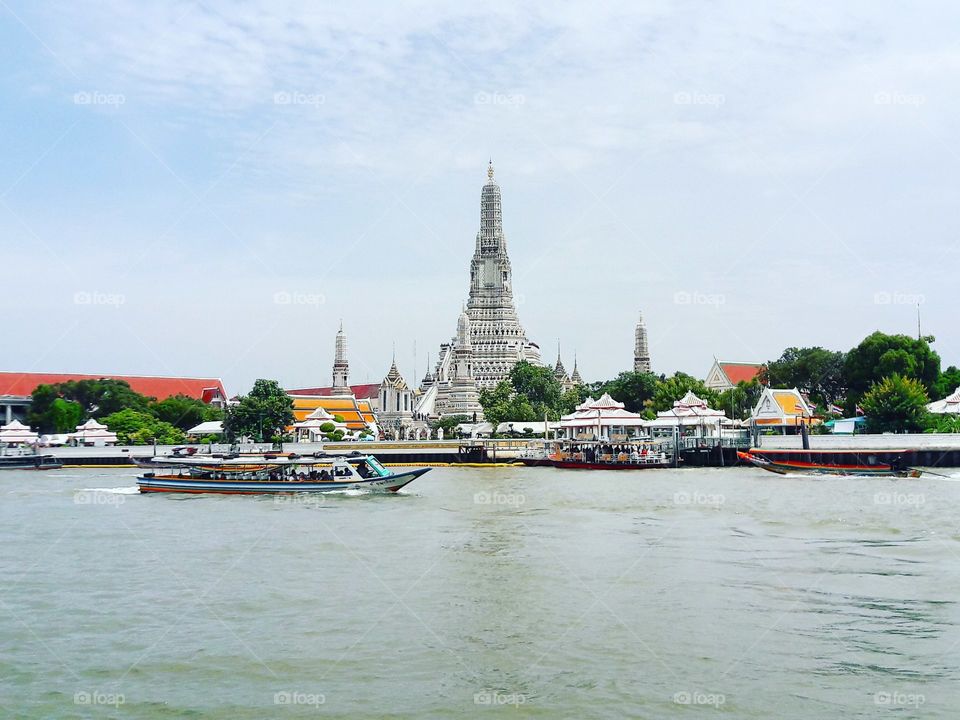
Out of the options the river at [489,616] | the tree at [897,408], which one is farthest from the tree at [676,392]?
the river at [489,616]

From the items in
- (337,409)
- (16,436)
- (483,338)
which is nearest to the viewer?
(16,436)

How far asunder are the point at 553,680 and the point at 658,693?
1.20 meters

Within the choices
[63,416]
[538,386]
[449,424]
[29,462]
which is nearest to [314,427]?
[63,416]

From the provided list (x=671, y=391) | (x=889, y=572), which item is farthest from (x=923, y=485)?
(x=671, y=391)

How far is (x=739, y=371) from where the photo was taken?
3944 inches

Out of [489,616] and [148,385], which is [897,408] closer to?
[489,616]

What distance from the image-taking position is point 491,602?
608 inches

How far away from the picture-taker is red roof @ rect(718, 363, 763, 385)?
98375 millimetres

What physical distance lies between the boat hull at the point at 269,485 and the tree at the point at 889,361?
36736 mm

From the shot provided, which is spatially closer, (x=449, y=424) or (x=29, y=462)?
(x=29, y=462)

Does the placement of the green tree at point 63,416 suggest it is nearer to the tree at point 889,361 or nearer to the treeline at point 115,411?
the treeline at point 115,411

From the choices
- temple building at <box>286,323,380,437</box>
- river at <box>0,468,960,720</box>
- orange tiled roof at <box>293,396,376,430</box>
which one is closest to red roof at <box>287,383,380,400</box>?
temple building at <box>286,323,380,437</box>

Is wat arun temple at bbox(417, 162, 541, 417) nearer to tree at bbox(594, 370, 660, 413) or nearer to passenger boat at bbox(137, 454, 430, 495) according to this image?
tree at bbox(594, 370, 660, 413)

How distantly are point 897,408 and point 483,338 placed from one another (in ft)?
259
